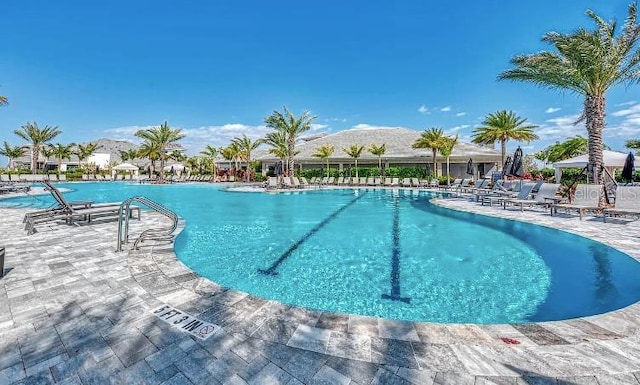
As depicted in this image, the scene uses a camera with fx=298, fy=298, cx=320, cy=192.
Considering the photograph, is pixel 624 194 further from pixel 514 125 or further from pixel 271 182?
pixel 271 182

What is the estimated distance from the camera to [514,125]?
83.2 ft

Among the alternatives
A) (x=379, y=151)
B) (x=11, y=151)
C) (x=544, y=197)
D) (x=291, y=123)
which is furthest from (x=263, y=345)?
(x=11, y=151)

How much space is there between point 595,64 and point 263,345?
14.4m

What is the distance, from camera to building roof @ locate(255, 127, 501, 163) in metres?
32.4

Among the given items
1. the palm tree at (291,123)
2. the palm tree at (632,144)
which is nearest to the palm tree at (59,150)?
the palm tree at (291,123)

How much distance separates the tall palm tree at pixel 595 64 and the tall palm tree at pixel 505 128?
1401 centimetres

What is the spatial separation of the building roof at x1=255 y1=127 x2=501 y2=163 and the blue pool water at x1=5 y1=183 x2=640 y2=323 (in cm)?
2454

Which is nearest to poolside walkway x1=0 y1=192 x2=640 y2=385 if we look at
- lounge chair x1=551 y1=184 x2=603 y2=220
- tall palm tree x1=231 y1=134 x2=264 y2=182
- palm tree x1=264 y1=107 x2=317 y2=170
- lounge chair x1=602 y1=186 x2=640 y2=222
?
lounge chair x1=602 y1=186 x2=640 y2=222

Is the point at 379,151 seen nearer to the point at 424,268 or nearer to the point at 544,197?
the point at 544,197

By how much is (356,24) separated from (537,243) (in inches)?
812

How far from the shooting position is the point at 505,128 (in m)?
25.2

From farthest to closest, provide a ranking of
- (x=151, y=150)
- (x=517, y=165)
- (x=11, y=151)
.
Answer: (x=11, y=151) < (x=151, y=150) < (x=517, y=165)

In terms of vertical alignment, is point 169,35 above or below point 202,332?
above

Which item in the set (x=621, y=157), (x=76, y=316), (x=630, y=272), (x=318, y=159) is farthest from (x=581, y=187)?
(x=318, y=159)
